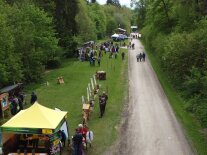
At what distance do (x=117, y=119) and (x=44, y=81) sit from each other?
17842mm

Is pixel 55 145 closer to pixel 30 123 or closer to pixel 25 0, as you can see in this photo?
pixel 30 123

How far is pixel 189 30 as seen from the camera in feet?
141

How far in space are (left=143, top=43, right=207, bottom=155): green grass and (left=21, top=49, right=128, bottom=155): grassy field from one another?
4049 millimetres

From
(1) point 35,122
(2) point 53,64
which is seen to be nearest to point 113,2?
(2) point 53,64

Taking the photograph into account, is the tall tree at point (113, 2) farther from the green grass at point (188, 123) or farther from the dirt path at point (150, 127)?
the dirt path at point (150, 127)

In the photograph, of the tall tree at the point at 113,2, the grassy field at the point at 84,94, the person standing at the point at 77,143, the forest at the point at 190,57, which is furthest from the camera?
the tall tree at the point at 113,2

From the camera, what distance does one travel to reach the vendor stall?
62.7ft

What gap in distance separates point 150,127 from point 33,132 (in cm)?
915

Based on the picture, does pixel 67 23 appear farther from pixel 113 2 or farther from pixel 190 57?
pixel 113 2

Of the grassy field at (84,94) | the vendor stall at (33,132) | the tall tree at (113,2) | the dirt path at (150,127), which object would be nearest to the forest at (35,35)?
the grassy field at (84,94)

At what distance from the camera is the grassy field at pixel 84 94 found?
24.4 metres

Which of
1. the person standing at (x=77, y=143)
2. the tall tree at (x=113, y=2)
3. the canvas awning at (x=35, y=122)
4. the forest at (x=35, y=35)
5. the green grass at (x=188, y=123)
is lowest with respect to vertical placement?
the green grass at (x=188, y=123)

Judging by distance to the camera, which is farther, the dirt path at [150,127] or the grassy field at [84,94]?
the grassy field at [84,94]

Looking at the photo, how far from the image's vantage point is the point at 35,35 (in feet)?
144
